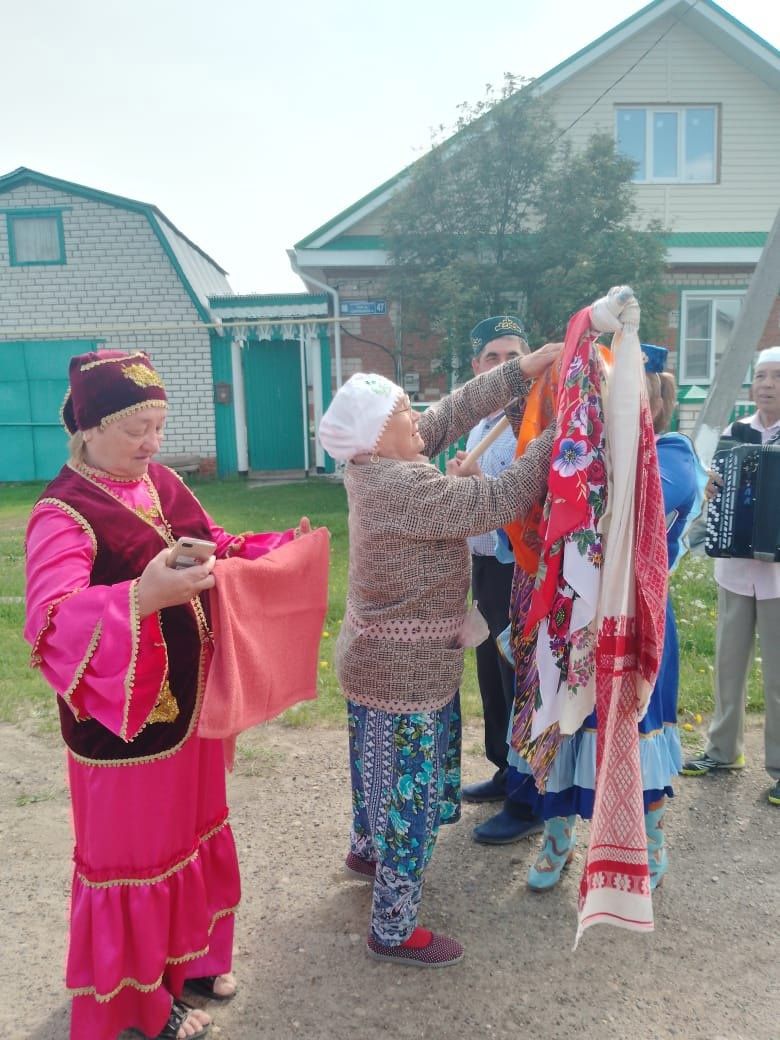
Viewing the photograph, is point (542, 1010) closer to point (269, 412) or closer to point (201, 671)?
point (201, 671)

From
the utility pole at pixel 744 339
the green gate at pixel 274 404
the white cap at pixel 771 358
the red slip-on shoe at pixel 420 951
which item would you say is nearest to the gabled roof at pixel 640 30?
the green gate at pixel 274 404

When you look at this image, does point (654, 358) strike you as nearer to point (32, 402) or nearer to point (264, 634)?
point (264, 634)

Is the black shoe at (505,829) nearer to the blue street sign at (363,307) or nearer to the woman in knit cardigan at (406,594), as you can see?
the woman in knit cardigan at (406,594)

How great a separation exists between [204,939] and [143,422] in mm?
1547

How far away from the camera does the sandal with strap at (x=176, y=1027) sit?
227cm

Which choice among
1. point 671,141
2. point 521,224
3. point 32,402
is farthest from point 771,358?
point 32,402

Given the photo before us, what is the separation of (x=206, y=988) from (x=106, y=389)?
6.19 feet

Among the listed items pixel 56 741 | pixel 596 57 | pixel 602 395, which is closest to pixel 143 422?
pixel 602 395

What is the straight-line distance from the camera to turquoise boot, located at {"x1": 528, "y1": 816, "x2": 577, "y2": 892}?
9.80 ft

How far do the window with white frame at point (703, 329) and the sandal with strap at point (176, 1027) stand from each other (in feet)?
42.9

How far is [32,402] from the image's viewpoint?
14516mm

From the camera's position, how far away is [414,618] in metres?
Result: 2.43

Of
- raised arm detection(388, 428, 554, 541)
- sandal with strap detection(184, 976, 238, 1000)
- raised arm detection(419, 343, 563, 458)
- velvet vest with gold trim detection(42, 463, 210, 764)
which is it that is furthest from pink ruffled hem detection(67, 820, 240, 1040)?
raised arm detection(419, 343, 563, 458)

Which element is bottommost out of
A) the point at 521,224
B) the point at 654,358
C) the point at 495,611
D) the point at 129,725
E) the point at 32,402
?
the point at 495,611
